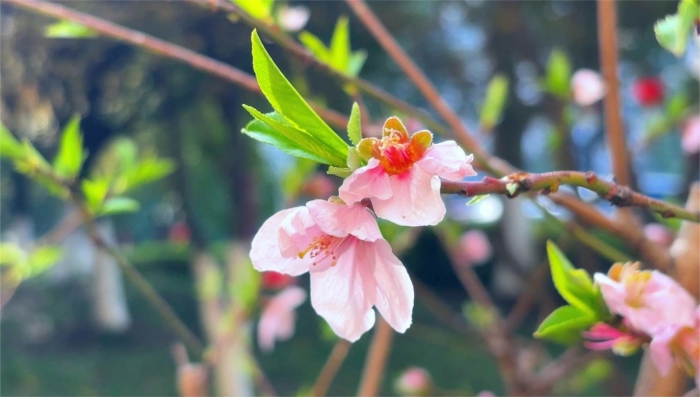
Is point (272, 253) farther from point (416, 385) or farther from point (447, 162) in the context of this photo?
point (416, 385)

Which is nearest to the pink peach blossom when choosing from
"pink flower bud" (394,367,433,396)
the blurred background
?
the blurred background

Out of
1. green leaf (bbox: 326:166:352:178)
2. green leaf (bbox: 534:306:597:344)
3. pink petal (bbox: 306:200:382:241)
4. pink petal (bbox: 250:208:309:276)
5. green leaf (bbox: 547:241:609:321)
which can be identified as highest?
green leaf (bbox: 326:166:352:178)

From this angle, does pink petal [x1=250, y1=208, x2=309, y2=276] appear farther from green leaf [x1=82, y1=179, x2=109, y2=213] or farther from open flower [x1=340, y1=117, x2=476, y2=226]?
green leaf [x1=82, y1=179, x2=109, y2=213]

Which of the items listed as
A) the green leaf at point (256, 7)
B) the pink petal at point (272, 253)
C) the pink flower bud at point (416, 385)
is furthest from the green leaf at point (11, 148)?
the pink flower bud at point (416, 385)

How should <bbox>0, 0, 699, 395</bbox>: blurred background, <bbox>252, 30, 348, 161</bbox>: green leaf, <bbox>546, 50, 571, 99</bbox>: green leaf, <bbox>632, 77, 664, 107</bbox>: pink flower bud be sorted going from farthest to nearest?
<bbox>0, 0, 699, 395</bbox>: blurred background
<bbox>632, 77, 664, 107</bbox>: pink flower bud
<bbox>546, 50, 571, 99</bbox>: green leaf
<bbox>252, 30, 348, 161</bbox>: green leaf

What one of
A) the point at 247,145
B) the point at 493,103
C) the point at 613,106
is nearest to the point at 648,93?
the point at 493,103

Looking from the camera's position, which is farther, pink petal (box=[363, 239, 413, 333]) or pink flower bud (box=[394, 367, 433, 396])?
pink flower bud (box=[394, 367, 433, 396])

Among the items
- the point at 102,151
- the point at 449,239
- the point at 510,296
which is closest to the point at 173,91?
the point at 102,151

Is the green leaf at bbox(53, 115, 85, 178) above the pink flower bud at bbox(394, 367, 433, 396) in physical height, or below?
above
